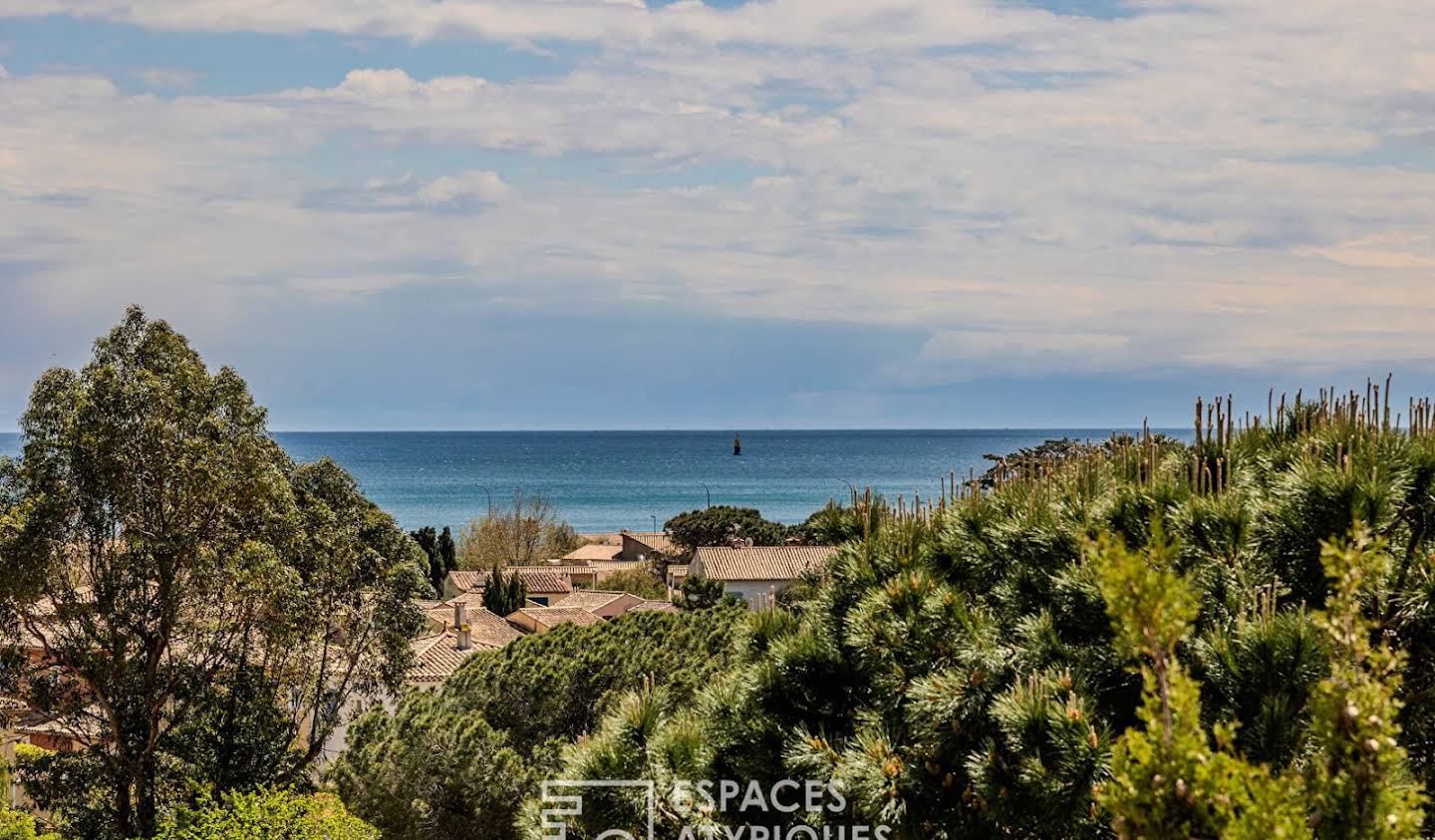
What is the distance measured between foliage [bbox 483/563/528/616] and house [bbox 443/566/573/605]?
5.17 meters

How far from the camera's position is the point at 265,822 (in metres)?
19.9

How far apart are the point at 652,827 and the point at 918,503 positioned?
4.05 meters

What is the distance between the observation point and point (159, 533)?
19750 millimetres

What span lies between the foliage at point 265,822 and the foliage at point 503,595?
29.2 m

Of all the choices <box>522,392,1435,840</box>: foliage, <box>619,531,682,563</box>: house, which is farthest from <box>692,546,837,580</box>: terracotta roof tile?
<box>522,392,1435,840</box>: foliage

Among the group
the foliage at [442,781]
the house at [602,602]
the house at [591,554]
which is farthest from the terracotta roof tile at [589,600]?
the foliage at [442,781]

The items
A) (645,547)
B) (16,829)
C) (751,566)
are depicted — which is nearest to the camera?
(16,829)

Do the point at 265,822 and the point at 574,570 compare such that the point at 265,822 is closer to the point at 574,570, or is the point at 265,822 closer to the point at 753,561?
the point at 753,561

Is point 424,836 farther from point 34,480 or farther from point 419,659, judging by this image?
point 419,659

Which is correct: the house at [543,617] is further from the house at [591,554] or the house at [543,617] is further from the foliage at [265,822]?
the house at [591,554]

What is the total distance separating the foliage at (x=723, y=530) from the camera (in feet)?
230

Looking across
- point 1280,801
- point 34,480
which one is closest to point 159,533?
point 34,480

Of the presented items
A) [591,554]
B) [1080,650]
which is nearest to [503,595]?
[591,554]

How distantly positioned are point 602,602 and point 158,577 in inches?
1230
